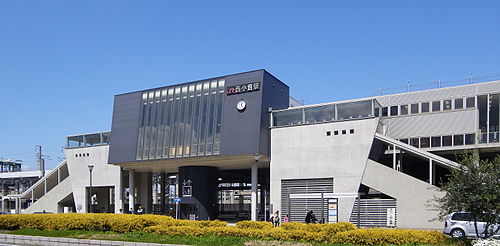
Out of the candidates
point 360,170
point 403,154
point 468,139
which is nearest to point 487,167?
point 360,170

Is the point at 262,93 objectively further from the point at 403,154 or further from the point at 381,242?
the point at 381,242

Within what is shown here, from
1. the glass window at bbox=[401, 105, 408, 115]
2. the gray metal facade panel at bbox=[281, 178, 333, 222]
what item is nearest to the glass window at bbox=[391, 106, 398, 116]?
the glass window at bbox=[401, 105, 408, 115]

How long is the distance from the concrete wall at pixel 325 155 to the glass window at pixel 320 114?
0.65m

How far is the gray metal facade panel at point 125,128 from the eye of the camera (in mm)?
44094

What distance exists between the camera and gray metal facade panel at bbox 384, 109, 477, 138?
113ft

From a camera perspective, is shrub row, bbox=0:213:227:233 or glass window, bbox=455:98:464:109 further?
glass window, bbox=455:98:464:109

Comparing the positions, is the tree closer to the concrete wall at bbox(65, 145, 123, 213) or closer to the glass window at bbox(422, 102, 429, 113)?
the glass window at bbox(422, 102, 429, 113)

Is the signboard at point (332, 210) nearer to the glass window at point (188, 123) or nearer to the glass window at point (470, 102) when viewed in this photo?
the glass window at point (470, 102)

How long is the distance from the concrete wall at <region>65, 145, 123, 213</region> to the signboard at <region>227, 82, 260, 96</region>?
16.1 meters

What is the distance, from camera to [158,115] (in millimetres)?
42812

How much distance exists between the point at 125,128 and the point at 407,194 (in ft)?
85.7

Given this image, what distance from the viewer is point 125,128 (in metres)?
44.8

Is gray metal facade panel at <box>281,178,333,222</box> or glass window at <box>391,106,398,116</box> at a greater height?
glass window at <box>391,106,398,116</box>

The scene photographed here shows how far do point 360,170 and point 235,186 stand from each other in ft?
125
